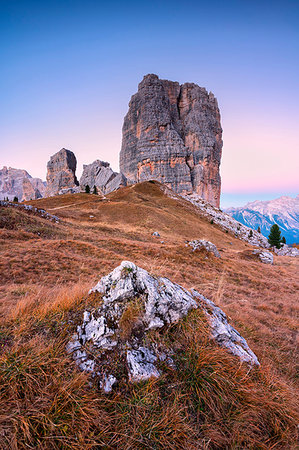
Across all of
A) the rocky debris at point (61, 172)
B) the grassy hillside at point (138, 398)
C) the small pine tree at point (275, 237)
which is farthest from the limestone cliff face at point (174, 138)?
the grassy hillside at point (138, 398)

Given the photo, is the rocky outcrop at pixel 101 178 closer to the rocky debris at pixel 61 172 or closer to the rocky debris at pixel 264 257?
the rocky debris at pixel 61 172

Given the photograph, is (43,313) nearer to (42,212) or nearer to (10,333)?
(10,333)

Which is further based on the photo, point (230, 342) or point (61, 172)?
point (61, 172)

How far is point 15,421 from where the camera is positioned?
5.41 ft

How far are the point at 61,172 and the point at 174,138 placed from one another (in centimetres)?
6818

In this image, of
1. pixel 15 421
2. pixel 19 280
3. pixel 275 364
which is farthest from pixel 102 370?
pixel 19 280

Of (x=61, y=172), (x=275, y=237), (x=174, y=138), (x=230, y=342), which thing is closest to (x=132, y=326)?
(x=230, y=342)

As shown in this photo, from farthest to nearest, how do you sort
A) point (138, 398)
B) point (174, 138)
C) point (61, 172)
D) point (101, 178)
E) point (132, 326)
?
1. point (61, 172)
2. point (174, 138)
3. point (101, 178)
4. point (132, 326)
5. point (138, 398)

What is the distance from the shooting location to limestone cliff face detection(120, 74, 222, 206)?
90.8 meters

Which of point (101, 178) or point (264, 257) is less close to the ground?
point (101, 178)

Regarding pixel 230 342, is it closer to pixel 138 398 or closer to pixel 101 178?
pixel 138 398

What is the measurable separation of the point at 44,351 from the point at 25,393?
0.49 metres

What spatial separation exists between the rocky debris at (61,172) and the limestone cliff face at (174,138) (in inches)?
1212

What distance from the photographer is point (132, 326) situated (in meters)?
3.01
